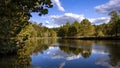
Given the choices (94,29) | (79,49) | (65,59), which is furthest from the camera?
(94,29)

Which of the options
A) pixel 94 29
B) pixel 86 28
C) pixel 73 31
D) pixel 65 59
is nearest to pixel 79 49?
pixel 65 59

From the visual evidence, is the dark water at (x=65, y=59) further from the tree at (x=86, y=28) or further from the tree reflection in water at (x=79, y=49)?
the tree at (x=86, y=28)

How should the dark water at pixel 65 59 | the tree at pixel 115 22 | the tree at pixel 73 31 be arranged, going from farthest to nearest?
1. the tree at pixel 73 31
2. the tree at pixel 115 22
3. the dark water at pixel 65 59

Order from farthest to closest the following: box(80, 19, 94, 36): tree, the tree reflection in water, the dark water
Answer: box(80, 19, 94, 36): tree < the tree reflection in water < the dark water

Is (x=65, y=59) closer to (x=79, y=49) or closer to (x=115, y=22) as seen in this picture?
(x=79, y=49)

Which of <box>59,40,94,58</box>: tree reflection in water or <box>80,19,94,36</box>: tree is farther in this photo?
<box>80,19,94,36</box>: tree

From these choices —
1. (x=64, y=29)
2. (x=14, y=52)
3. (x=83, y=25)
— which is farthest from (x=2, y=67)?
(x=64, y=29)

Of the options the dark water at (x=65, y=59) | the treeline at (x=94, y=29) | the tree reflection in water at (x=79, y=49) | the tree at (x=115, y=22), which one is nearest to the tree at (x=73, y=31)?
the treeline at (x=94, y=29)

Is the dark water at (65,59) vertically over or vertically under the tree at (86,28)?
under

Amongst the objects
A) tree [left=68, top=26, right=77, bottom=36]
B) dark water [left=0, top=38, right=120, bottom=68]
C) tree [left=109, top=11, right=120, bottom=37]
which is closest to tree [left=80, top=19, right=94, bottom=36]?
tree [left=68, top=26, right=77, bottom=36]

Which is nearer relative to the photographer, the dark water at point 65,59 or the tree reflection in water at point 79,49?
the dark water at point 65,59

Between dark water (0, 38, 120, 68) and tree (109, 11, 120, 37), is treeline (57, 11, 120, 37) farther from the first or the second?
dark water (0, 38, 120, 68)

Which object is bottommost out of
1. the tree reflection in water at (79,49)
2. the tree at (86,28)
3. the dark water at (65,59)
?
the tree reflection in water at (79,49)

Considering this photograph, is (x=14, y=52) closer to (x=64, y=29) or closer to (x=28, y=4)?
(x=28, y=4)
